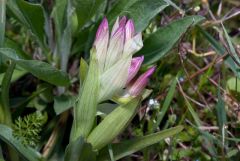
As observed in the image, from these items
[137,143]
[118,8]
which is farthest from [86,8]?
[137,143]

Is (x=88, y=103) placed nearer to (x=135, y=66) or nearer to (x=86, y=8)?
(x=135, y=66)

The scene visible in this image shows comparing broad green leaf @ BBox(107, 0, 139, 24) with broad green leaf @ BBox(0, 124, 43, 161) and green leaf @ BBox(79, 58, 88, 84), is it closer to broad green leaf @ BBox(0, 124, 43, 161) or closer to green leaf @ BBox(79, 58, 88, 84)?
green leaf @ BBox(79, 58, 88, 84)

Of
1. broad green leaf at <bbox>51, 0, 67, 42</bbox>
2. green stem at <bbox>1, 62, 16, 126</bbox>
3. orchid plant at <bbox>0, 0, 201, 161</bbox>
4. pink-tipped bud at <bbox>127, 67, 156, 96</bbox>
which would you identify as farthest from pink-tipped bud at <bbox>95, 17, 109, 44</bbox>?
broad green leaf at <bbox>51, 0, 67, 42</bbox>

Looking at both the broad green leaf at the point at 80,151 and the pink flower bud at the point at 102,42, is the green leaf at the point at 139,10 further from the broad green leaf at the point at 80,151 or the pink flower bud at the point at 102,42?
the broad green leaf at the point at 80,151

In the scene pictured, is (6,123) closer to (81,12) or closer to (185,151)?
(81,12)

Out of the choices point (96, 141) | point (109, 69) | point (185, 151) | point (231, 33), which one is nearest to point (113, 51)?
point (109, 69)

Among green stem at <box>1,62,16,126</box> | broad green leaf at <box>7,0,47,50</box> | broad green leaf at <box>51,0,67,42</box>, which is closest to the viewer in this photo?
green stem at <box>1,62,16,126</box>
